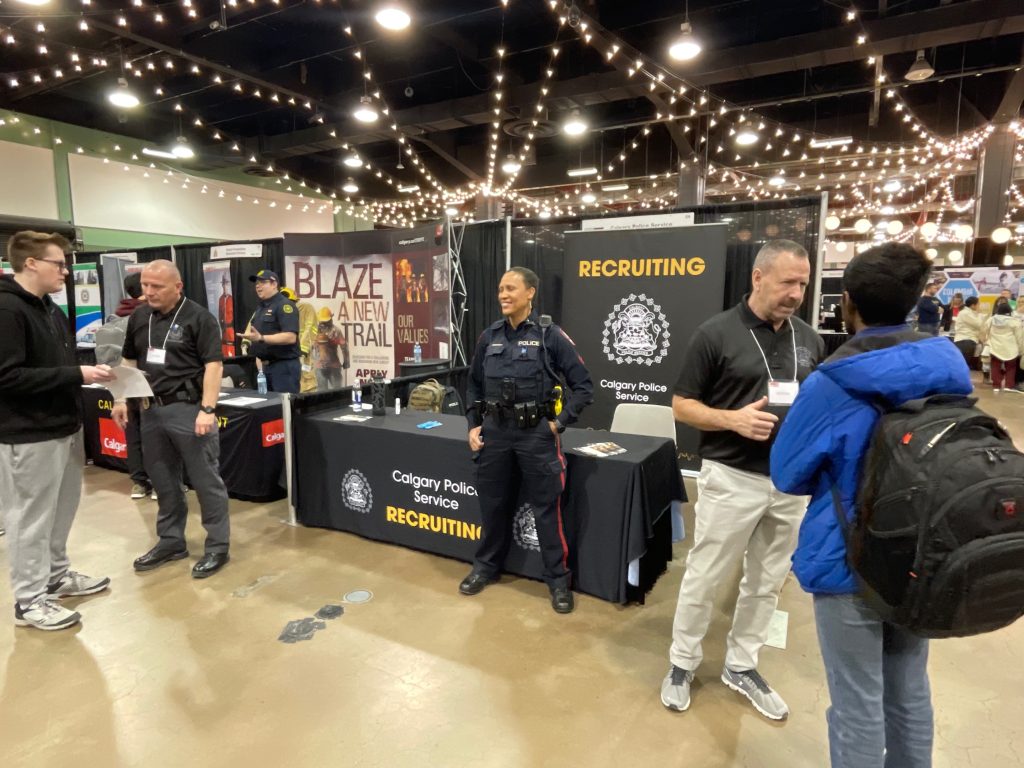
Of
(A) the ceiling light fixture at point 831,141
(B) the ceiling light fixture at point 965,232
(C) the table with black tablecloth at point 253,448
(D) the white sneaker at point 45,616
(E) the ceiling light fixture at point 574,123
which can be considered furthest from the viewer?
(B) the ceiling light fixture at point 965,232

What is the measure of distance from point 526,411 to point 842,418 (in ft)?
4.65

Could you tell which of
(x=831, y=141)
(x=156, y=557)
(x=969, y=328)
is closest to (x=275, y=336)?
(x=156, y=557)

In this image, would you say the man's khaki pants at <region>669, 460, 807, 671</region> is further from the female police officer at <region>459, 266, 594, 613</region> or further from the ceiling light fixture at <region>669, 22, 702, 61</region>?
the ceiling light fixture at <region>669, 22, 702, 61</region>

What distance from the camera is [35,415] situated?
7.79 feet

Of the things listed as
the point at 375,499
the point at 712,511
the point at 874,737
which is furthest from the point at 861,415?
the point at 375,499

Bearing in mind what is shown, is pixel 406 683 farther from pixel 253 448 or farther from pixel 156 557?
pixel 253 448

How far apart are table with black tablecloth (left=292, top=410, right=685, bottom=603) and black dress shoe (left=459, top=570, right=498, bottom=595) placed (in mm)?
184

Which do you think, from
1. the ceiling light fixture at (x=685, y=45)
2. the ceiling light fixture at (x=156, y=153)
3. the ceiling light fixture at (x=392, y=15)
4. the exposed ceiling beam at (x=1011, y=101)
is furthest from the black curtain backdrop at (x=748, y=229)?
the ceiling light fixture at (x=156, y=153)

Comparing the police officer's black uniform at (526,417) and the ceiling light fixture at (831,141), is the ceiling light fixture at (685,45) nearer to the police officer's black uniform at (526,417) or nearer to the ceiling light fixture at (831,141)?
the police officer's black uniform at (526,417)

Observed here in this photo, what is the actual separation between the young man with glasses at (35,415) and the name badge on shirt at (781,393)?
8.69 feet

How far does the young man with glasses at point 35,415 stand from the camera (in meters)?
2.30

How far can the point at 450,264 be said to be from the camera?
224 inches

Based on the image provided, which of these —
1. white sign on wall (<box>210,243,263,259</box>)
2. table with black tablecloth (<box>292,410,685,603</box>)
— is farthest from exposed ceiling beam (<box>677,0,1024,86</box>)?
table with black tablecloth (<box>292,410,685,603</box>)

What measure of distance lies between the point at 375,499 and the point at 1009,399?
355 inches
